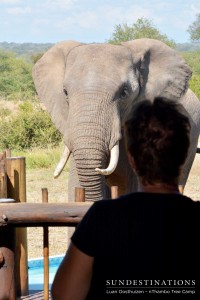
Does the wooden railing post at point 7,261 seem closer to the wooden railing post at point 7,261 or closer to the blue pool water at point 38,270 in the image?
the wooden railing post at point 7,261

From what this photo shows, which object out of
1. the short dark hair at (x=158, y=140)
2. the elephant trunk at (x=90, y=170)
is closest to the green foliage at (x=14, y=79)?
the elephant trunk at (x=90, y=170)

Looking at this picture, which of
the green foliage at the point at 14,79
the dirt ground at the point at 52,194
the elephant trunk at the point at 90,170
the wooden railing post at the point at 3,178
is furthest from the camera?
A: the green foliage at the point at 14,79

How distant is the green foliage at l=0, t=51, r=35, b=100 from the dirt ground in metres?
15.5

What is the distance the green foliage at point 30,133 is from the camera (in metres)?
16.7

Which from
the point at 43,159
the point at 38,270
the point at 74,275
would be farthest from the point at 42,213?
the point at 43,159

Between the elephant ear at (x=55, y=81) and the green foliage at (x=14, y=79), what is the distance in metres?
21.6

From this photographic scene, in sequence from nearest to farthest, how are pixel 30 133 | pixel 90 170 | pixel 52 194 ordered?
pixel 90 170 < pixel 52 194 < pixel 30 133

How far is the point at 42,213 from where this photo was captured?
301cm

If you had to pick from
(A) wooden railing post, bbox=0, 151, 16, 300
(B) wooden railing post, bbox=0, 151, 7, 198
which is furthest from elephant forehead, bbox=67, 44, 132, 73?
(A) wooden railing post, bbox=0, 151, 16, 300

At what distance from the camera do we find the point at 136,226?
1894 mm

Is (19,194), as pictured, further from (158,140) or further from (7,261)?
(158,140)

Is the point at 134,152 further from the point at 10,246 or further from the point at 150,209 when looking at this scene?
the point at 10,246

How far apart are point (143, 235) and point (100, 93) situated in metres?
3.90

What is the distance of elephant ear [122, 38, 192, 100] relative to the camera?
656 cm
